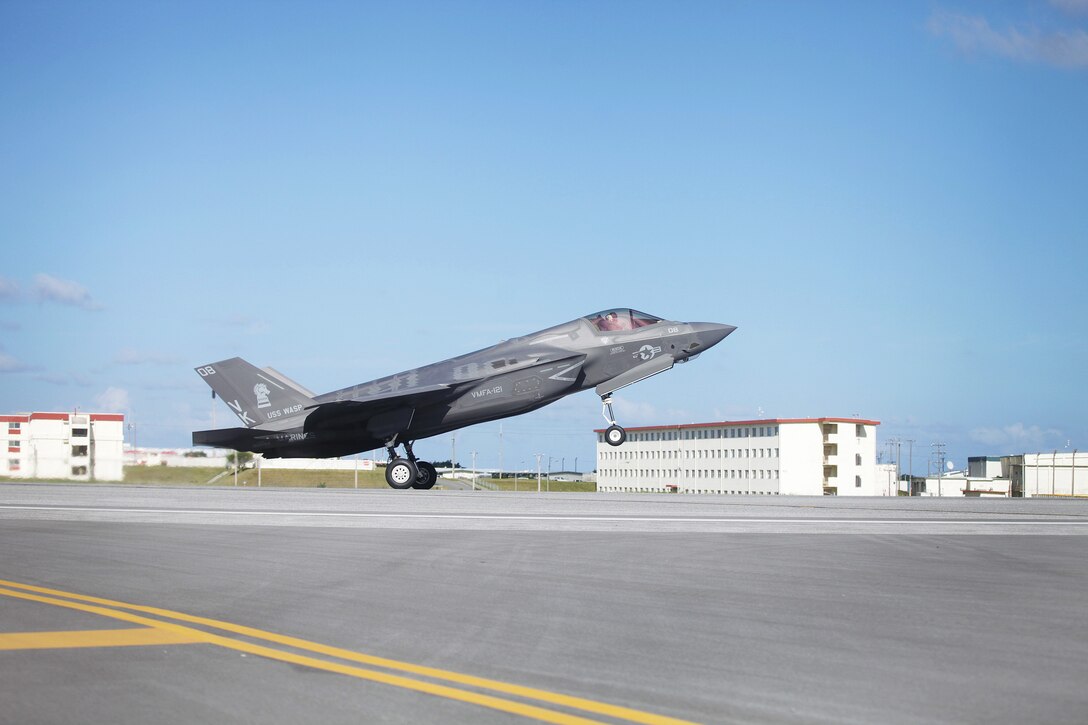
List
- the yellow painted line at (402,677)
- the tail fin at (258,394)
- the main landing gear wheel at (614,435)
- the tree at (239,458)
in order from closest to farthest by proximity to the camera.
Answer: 1. the yellow painted line at (402,677)
2. the main landing gear wheel at (614,435)
3. the tail fin at (258,394)
4. the tree at (239,458)

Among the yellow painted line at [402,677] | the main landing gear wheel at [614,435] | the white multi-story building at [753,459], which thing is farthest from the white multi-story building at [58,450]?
the white multi-story building at [753,459]

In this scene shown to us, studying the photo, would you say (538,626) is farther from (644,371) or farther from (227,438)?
(227,438)

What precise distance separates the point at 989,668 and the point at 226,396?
3023 centimetres

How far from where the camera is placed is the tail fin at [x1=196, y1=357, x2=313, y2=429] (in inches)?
1299

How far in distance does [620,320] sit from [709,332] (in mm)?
2840

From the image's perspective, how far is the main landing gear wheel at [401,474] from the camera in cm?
3164

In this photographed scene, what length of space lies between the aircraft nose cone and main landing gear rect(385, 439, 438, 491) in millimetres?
9894

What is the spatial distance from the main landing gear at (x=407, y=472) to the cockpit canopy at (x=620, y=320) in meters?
7.32

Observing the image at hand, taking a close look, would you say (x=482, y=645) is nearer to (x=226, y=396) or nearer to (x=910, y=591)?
(x=910, y=591)

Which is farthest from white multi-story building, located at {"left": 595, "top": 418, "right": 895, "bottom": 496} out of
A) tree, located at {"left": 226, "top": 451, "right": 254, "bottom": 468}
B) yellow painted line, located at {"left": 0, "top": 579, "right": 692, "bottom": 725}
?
yellow painted line, located at {"left": 0, "top": 579, "right": 692, "bottom": 725}

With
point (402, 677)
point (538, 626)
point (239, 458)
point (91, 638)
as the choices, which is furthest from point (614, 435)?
point (402, 677)

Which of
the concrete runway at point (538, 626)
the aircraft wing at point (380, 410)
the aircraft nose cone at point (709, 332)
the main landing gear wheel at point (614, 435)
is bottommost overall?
the concrete runway at point (538, 626)

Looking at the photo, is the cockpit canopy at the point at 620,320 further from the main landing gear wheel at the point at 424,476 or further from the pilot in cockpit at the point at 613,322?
the main landing gear wheel at the point at 424,476

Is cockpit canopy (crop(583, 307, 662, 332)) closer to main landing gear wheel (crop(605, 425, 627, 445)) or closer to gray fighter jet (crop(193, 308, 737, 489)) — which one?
gray fighter jet (crop(193, 308, 737, 489))
